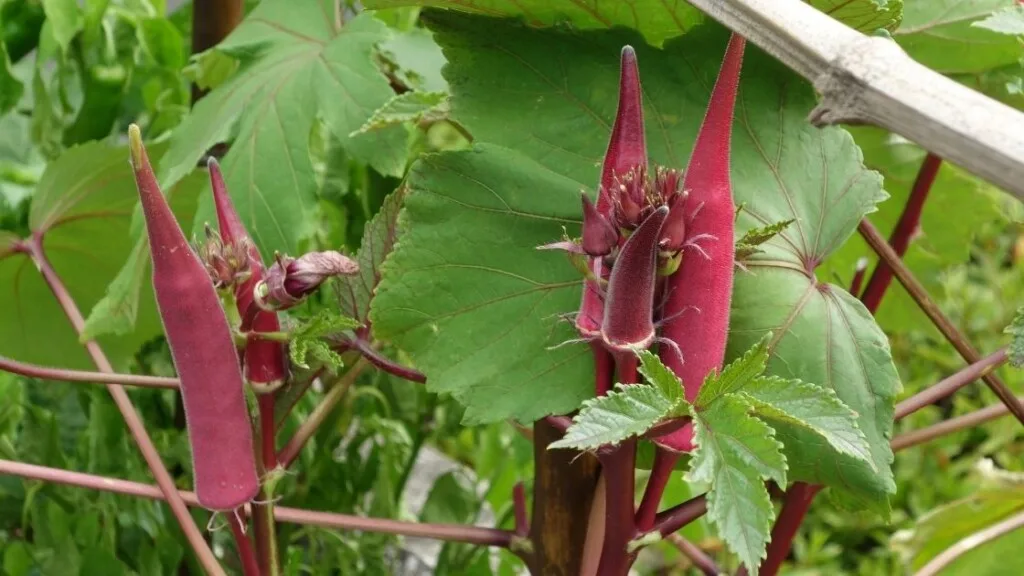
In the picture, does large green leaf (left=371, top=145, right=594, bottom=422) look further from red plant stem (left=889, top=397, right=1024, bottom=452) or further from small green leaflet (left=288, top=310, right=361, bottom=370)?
red plant stem (left=889, top=397, right=1024, bottom=452)

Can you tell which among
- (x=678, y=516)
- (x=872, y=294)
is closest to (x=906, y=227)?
(x=872, y=294)

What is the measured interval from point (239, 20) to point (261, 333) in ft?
1.06

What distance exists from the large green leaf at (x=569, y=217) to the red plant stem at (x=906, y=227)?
0.14 m

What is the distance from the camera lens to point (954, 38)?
0.53 metres

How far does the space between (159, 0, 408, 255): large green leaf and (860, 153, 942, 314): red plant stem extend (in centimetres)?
25

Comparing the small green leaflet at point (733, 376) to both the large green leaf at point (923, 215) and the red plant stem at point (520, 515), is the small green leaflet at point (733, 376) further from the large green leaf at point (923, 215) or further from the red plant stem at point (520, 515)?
the large green leaf at point (923, 215)

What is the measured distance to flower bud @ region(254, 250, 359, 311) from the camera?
0.35 m

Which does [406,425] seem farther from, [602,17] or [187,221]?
[602,17]

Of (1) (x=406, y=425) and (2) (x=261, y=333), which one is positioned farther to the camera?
(1) (x=406, y=425)

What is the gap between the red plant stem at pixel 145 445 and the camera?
1.44 ft

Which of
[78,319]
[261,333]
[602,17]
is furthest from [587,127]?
[78,319]

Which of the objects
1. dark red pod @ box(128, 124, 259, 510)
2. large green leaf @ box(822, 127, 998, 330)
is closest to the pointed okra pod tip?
dark red pod @ box(128, 124, 259, 510)

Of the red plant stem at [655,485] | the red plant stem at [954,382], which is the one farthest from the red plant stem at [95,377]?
the red plant stem at [954,382]

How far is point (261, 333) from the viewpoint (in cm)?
38
